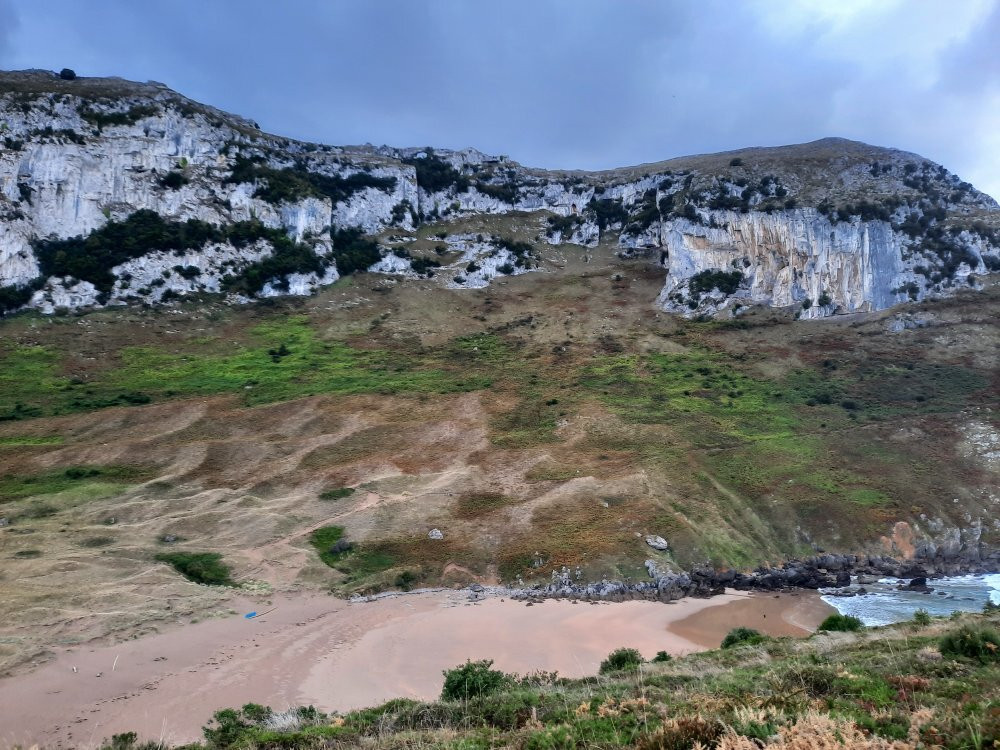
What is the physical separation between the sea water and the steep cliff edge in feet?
151

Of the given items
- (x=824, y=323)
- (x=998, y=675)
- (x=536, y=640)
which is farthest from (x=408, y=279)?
(x=998, y=675)

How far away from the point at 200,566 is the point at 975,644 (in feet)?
101

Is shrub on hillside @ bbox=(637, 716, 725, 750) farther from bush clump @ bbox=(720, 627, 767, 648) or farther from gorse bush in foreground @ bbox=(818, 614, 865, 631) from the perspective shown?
gorse bush in foreground @ bbox=(818, 614, 865, 631)

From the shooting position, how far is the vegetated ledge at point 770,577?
100 ft

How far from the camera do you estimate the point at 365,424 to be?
4916 centimetres

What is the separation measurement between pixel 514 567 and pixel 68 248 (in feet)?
239


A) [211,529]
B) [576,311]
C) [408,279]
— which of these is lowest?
[211,529]

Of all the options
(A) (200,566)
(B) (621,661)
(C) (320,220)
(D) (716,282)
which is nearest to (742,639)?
(B) (621,661)

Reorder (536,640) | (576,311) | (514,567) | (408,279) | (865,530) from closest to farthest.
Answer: (536,640)
(514,567)
(865,530)
(576,311)
(408,279)

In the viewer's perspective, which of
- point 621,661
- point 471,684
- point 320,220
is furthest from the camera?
point 320,220

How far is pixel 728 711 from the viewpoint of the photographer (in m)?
7.52

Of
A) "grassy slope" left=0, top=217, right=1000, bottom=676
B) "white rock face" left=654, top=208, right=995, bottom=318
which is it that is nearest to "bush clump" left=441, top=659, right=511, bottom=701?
"grassy slope" left=0, top=217, right=1000, bottom=676

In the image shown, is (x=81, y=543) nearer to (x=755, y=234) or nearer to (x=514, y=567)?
(x=514, y=567)

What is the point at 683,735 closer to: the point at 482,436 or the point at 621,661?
the point at 621,661
